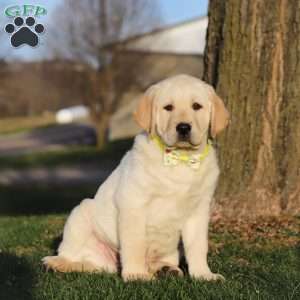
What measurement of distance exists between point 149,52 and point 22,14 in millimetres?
27506

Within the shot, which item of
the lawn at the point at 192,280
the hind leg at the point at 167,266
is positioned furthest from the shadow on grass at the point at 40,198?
the hind leg at the point at 167,266

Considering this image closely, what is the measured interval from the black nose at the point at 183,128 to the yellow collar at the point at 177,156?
0.61 feet

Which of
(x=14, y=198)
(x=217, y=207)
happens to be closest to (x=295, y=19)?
(x=217, y=207)

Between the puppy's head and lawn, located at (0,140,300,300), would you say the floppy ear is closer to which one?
the puppy's head

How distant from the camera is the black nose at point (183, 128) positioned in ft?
14.9

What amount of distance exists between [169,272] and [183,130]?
1.11m

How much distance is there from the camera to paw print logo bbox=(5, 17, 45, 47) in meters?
5.00

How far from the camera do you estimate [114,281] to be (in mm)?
4609

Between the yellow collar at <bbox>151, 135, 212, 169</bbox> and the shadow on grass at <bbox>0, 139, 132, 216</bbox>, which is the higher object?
the yellow collar at <bbox>151, 135, 212, 169</bbox>

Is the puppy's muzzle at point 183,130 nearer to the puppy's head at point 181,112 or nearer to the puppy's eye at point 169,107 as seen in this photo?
the puppy's head at point 181,112

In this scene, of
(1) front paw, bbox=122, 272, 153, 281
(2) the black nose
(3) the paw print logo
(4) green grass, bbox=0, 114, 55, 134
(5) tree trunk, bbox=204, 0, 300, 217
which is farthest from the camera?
(4) green grass, bbox=0, 114, 55, 134

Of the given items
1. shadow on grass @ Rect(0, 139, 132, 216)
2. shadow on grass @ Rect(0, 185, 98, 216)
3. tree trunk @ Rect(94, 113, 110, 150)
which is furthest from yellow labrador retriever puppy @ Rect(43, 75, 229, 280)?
tree trunk @ Rect(94, 113, 110, 150)

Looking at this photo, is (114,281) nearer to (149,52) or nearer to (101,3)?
(101,3)

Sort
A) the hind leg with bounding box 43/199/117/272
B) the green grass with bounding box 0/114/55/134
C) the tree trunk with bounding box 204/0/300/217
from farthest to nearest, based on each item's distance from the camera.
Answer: the green grass with bounding box 0/114/55/134 → the tree trunk with bounding box 204/0/300/217 → the hind leg with bounding box 43/199/117/272
